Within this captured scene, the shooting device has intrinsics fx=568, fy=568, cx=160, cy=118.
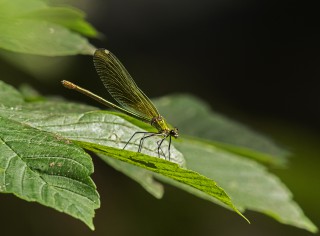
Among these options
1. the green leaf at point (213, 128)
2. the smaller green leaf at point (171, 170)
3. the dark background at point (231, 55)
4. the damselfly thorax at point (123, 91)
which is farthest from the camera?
the dark background at point (231, 55)

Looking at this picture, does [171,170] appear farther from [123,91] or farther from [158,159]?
[123,91]

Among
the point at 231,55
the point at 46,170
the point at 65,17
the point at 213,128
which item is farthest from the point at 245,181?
the point at 231,55

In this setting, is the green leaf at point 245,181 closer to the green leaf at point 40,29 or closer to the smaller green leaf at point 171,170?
the green leaf at point 40,29

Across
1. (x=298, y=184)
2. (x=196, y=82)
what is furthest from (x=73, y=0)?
(x=196, y=82)

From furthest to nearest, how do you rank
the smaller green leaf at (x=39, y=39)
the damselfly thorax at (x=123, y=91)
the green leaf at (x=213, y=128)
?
the green leaf at (x=213, y=128) < the damselfly thorax at (x=123, y=91) < the smaller green leaf at (x=39, y=39)

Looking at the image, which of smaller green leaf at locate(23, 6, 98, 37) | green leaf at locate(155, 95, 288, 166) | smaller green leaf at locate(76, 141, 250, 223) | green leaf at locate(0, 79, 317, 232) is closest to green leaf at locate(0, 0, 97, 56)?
smaller green leaf at locate(23, 6, 98, 37)

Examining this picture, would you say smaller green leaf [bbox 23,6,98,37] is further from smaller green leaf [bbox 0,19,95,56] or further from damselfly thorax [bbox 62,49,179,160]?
damselfly thorax [bbox 62,49,179,160]


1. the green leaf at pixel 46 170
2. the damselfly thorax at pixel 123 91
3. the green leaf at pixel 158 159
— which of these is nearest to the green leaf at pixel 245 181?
the green leaf at pixel 158 159

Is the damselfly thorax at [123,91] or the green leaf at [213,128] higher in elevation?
the green leaf at [213,128]
